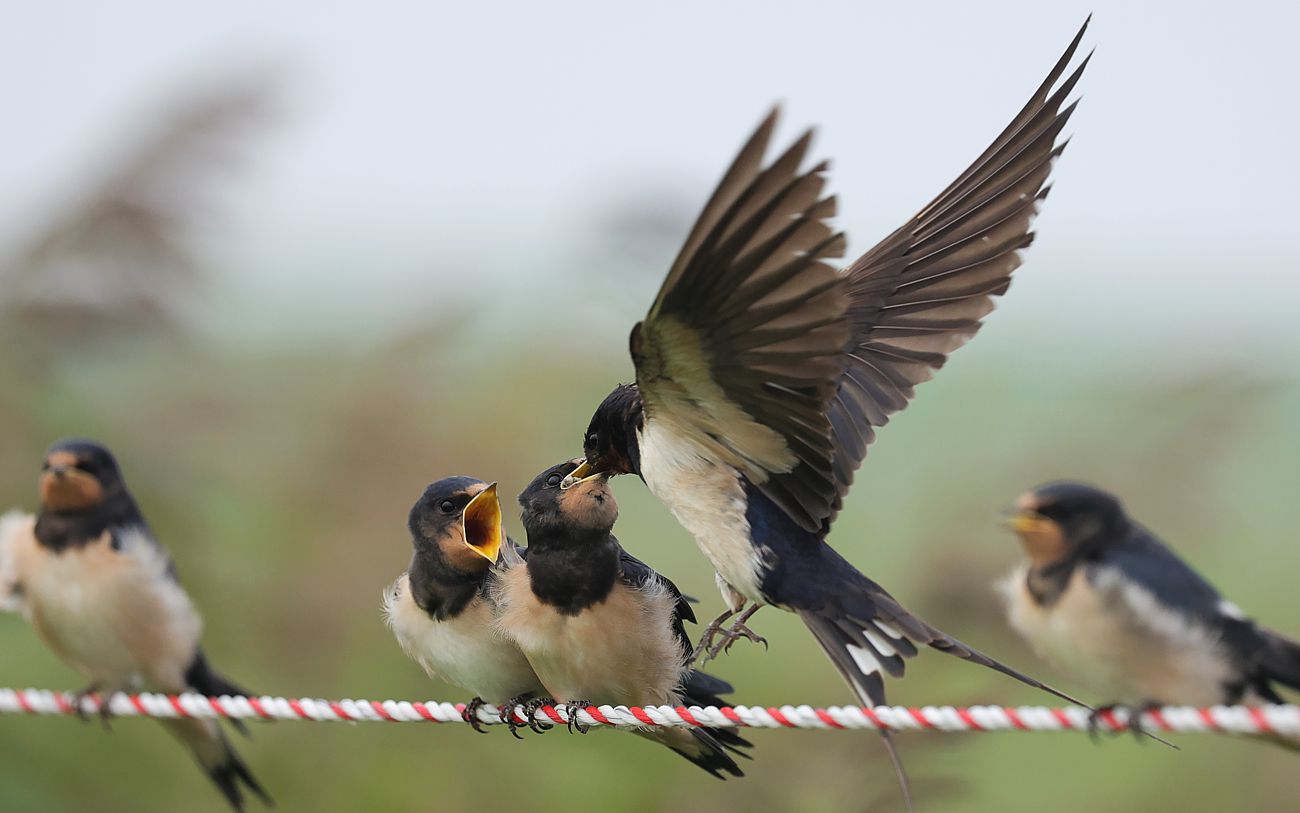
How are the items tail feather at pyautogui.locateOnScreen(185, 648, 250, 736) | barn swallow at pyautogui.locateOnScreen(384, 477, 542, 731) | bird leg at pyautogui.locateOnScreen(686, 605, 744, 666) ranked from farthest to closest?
1. tail feather at pyautogui.locateOnScreen(185, 648, 250, 736)
2. barn swallow at pyautogui.locateOnScreen(384, 477, 542, 731)
3. bird leg at pyautogui.locateOnScreen(686, 605, 744, 666)

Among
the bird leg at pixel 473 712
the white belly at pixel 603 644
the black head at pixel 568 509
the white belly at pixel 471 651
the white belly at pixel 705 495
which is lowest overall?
the bird leg at pixel 473 712

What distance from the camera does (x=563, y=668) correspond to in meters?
2.28

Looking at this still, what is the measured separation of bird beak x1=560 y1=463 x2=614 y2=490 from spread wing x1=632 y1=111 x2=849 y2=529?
7.1 inches

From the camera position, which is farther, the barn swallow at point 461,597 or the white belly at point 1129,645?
the barn swallow at point 461,597

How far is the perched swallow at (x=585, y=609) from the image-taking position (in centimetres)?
225

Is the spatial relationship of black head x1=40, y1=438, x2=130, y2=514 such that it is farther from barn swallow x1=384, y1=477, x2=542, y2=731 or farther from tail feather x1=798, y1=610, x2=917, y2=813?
tail feather x1=798, y1=610, x2=917, y2=813

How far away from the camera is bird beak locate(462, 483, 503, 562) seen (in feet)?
7.63

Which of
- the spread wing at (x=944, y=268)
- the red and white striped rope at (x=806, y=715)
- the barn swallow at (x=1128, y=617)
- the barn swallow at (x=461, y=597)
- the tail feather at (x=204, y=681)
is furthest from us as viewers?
the tail feather at (x=204, y=681)

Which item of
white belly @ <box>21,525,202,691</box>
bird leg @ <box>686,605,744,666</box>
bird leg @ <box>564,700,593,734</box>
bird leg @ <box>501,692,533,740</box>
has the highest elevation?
bird leg @ <box>686,605,744,666</box>

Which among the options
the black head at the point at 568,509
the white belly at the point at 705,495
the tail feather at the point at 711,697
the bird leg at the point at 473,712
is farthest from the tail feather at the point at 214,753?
the white belly at the point at 705,495

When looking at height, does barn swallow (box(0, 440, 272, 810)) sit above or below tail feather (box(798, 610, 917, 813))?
below

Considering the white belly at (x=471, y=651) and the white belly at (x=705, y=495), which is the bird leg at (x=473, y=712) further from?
A: the white belly at (x=705, y=495)

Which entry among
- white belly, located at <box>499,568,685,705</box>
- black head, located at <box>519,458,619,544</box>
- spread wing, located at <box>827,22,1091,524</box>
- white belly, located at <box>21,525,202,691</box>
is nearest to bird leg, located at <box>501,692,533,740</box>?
white belly, located at <box>499,568,685,705</box>

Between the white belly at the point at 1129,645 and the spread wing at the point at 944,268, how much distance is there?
1.11 metres
